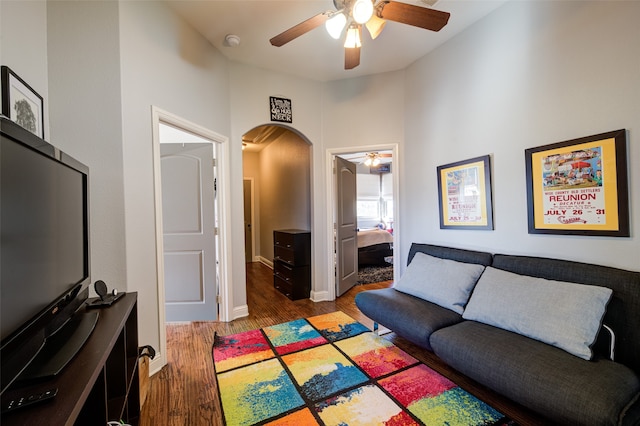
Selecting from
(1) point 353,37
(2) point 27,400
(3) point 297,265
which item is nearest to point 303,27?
(1) point 353,37

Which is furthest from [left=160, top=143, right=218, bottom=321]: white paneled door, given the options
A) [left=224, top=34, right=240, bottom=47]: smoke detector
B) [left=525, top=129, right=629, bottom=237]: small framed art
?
[left=525, top=129, right=629, bottom=237]: small framed art

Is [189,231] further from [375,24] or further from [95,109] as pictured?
[375,24]

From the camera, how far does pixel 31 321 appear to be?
807 mm

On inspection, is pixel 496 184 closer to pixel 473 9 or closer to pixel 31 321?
pixel 473 9

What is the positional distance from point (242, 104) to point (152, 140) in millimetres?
1318

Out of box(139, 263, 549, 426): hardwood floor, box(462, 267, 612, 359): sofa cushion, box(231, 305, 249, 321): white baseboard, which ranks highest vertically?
box(462, 267, 612, 359): sofa cushion

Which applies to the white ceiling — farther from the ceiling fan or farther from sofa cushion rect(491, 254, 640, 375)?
sofa cushion rect(491, 254, 640, 375)

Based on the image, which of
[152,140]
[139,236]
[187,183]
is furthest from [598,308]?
[187,183]

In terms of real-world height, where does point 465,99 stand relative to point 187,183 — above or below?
above

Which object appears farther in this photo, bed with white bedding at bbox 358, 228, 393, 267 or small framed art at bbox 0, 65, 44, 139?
bed with white bedding at bbox 358, 228, 393, 267

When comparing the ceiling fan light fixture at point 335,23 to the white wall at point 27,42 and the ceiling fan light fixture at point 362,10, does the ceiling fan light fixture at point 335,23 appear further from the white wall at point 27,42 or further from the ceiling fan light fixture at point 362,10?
the white wall at point 27,42

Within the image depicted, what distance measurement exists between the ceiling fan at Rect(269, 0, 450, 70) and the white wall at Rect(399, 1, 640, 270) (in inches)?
34.4

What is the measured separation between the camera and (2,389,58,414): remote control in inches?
25.4

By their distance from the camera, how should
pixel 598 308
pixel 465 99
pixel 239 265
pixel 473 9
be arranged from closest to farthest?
pixel 598 308
pixel 473 9
pixel 465 99
pixel 239 265
